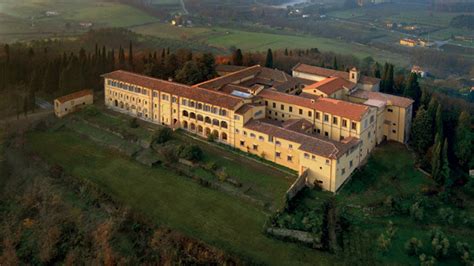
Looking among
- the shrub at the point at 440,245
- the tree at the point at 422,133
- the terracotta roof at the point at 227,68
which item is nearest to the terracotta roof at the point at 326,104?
the tree at the point at 422,133

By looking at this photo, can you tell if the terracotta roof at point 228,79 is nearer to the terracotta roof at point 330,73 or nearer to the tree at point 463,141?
the terracotta roof at point 330,73

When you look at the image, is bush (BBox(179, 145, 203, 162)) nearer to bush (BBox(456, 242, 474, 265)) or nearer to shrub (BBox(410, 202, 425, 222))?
shrub (BBox(410, 202, 425, 222))

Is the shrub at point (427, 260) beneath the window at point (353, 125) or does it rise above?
beneath

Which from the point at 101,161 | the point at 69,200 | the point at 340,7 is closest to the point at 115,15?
the point at 101,161

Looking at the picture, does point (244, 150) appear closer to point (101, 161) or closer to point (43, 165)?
point (101, 161)

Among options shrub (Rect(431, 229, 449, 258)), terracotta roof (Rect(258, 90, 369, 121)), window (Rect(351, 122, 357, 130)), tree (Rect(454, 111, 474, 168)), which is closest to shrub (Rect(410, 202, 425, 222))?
shrub (Rect(431, 229, 449, 258))

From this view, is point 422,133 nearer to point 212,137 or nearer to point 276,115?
point 276,115

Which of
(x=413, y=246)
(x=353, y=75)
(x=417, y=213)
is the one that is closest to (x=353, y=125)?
(x=417, y=213)
